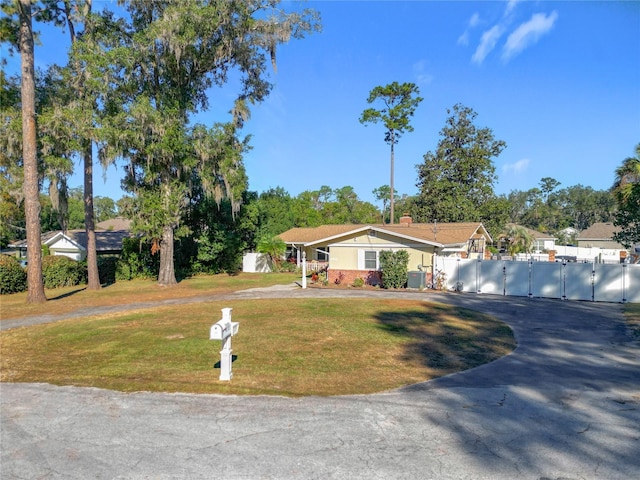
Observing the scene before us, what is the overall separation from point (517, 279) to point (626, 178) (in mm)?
9078

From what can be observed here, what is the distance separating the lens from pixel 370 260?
23.8 m

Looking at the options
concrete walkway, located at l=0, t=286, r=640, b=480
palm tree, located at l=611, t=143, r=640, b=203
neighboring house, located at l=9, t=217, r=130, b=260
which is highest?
palm tree, located at l=611, t=143, r=640, b=203

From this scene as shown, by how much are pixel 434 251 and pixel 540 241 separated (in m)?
46.4

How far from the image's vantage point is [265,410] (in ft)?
18.7

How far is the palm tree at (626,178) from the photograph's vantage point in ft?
64.7

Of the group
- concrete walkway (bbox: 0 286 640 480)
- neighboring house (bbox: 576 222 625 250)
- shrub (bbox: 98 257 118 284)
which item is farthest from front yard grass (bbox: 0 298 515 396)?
neighboring house (bbox: 576 222 625 250)

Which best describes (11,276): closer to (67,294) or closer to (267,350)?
(67,294)

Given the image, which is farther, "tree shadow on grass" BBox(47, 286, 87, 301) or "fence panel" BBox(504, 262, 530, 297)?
"tree shadow on grass" BBox(47, 286, 87, 301)

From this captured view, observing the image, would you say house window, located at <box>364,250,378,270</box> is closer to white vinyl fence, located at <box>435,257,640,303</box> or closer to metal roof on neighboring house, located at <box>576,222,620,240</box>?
white vinyl fence, located at <box>435,257,640,303</box>

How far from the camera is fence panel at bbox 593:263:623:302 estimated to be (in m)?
17.3

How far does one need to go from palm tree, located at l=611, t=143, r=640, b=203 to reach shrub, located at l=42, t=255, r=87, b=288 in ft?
94.8

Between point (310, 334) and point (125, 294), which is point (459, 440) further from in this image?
point (125, 294)

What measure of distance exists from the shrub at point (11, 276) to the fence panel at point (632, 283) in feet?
93.4

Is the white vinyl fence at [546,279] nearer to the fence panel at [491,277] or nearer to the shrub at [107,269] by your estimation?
the fence panel at [491,277]
